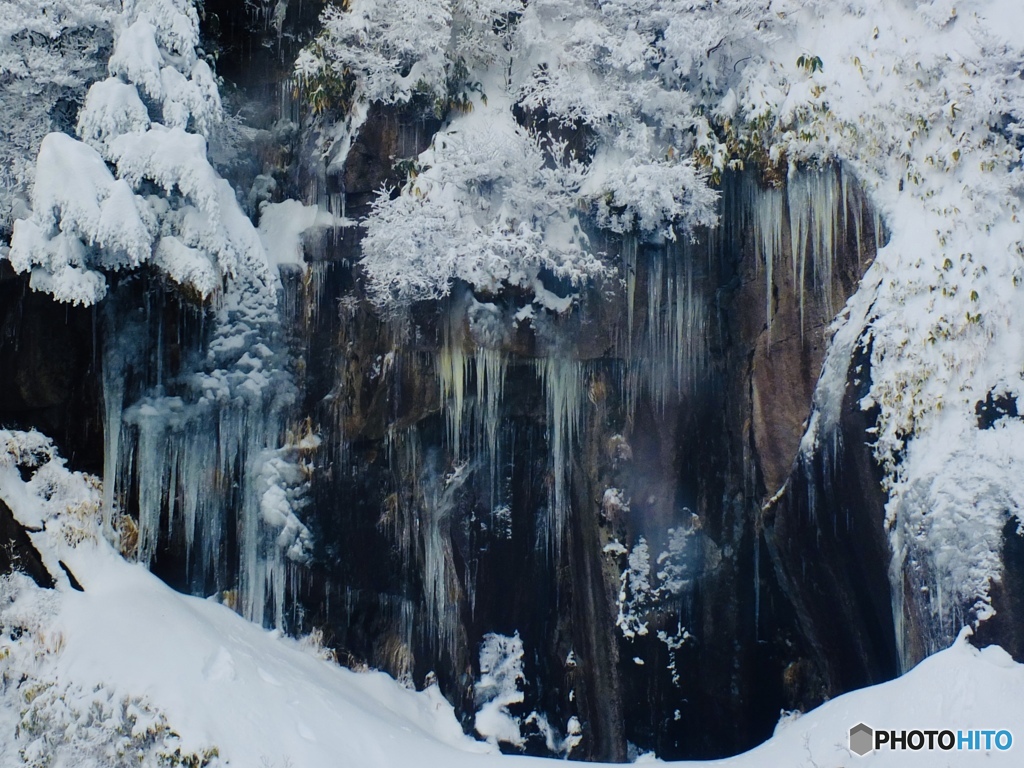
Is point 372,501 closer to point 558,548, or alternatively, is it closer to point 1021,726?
point 558,548

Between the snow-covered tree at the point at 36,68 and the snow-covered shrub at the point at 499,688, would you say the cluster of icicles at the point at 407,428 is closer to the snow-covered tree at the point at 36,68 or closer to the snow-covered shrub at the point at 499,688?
the snow-covered shrub at the point at 499,688

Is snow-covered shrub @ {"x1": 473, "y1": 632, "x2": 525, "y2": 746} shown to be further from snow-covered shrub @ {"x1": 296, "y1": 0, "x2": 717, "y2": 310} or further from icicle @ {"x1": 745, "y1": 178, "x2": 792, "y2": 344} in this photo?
icicle @ {"x1": 745, "y1": 178, "x2": 792, "y2": 344}

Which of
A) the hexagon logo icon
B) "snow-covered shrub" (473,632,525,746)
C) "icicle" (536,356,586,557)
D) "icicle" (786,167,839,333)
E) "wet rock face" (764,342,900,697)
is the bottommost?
"snow-covered shrub" (473,632,525,746)

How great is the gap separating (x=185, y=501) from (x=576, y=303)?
481 centimetres

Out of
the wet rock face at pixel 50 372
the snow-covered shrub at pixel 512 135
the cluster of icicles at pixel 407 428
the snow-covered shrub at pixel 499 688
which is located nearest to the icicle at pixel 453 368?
the cluster of icicles at pixel 407 428

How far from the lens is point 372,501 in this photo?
33.8 feet

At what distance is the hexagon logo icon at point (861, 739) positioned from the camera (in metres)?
7.22

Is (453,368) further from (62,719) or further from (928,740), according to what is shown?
(928,740)

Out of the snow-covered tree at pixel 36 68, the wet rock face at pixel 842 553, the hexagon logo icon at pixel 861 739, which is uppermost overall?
the snow-covered tree at pixel 36 68

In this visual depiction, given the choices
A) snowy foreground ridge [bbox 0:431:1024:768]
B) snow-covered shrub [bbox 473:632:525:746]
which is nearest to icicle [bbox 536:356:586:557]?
snow-covered shrub [bbox 473:632:525:746]

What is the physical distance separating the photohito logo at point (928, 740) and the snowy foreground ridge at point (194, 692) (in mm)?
54

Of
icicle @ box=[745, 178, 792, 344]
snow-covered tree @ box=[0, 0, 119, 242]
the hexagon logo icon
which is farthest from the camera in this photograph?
icicle @ box=[745, 178, 792, 344]

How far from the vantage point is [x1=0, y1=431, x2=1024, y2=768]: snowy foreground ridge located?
23.9ft

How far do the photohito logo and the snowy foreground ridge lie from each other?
0.18 ft
